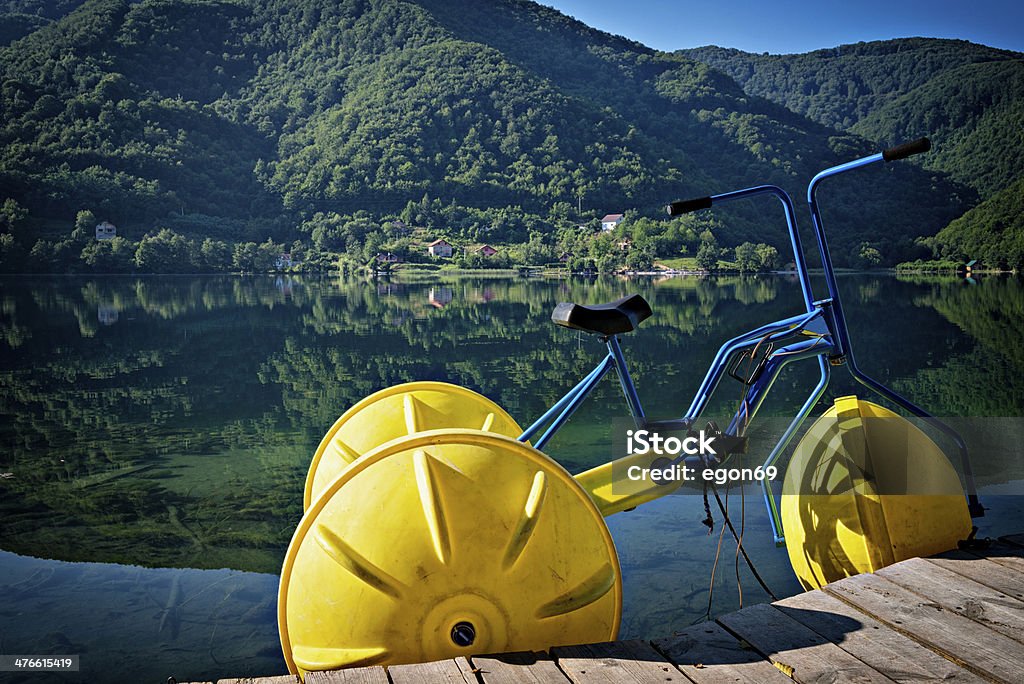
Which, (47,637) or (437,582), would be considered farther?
(47,637)

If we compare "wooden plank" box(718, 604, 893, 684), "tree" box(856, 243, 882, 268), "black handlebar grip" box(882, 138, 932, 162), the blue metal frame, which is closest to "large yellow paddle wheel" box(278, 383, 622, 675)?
"wooden plank" box(718, 604, 893, 684)

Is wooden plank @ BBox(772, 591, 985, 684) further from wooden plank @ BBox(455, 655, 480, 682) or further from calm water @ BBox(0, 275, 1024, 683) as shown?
calm water @ BBox(0, 275, 1024, 683)

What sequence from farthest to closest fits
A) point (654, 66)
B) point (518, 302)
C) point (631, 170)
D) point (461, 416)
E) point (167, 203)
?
point (654, 66) → point (631, 170) → point (167, 203) → point (518, 302) → point (461, 416)

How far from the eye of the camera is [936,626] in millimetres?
3283

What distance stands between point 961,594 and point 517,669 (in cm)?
180

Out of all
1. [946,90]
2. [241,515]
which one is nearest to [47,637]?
[241,515]

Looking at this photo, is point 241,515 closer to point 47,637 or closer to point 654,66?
point 47,637

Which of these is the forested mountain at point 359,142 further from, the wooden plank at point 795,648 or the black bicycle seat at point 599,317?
the wooden plank at point 795,648

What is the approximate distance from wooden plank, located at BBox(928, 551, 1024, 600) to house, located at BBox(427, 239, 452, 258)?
9485 cm

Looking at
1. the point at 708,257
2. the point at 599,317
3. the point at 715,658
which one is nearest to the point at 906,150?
the point at 599,317

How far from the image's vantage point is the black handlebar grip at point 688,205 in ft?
12.4

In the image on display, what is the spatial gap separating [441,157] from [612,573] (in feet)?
398

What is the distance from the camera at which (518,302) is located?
42.9 metres

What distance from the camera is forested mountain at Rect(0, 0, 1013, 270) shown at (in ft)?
330
